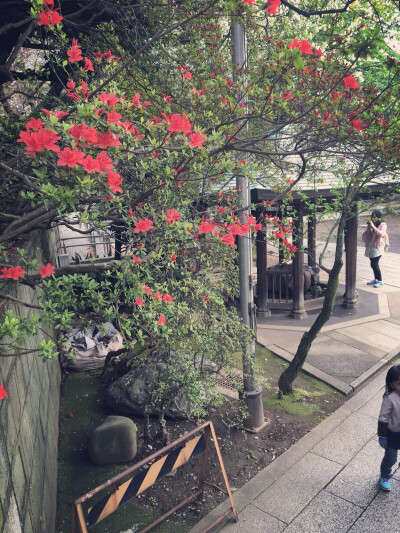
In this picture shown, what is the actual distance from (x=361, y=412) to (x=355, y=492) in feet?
6.08

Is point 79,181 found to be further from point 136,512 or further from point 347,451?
point 347,451

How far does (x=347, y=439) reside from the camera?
229 inches

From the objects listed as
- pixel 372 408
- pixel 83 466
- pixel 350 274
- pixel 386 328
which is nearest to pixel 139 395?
pixel 83 466

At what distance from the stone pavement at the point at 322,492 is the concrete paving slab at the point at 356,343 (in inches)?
99.0

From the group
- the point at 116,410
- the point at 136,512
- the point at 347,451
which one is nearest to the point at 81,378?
the point at 116,410

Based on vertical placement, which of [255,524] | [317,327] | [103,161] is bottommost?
[255,524]

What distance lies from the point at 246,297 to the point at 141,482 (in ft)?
9.47

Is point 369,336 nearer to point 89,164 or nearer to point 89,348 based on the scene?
point 89,348

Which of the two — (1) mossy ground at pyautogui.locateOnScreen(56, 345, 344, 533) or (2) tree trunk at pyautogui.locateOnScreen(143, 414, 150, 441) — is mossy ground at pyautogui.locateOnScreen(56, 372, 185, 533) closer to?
(1) mossy ground at pyautogui.locateOnScreen(56, 345, 344, 533)

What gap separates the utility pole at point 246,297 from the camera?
5.21 meters

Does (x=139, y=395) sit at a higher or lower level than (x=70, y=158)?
lower

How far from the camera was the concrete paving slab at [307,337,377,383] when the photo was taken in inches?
303

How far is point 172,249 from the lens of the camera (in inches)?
150

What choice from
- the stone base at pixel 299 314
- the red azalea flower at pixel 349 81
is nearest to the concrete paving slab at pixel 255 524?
the red azalea flower at pixel 349 81
